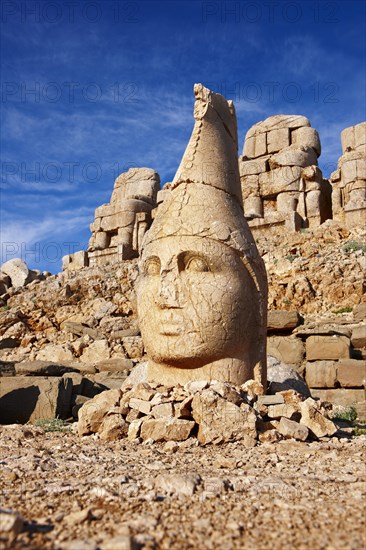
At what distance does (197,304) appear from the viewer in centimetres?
482

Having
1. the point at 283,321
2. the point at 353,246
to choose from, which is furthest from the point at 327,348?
the point at 353,246

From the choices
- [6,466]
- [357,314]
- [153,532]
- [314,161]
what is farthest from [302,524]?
[314,161]

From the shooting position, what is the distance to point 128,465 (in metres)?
3.24

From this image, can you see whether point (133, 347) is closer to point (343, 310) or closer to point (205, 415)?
point (343, 310)

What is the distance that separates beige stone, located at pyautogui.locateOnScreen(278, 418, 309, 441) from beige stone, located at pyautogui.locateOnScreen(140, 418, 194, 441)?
0.75 meters

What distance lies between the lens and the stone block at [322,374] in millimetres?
9352

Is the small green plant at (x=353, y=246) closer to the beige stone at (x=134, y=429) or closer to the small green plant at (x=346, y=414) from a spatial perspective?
the small green plant at (x=346, y=414)

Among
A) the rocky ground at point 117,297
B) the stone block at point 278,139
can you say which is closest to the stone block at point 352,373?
the rocky ground at point 117,297

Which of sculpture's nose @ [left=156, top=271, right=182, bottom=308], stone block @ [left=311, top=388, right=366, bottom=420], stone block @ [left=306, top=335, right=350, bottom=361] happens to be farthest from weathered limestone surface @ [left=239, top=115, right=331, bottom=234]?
sculpture's nose @ [left=156, top=271, right=182, bottom=308]

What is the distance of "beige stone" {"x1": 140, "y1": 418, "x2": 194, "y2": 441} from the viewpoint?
410 centimetres

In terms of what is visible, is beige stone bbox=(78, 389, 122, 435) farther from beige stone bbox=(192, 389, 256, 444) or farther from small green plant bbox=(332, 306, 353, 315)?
small green plant bbox=(332, 306, 353, 315)

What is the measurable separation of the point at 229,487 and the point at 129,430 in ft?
6.21

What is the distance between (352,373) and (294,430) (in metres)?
5.53

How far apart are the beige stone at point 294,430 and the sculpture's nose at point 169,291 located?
4.86 feet
